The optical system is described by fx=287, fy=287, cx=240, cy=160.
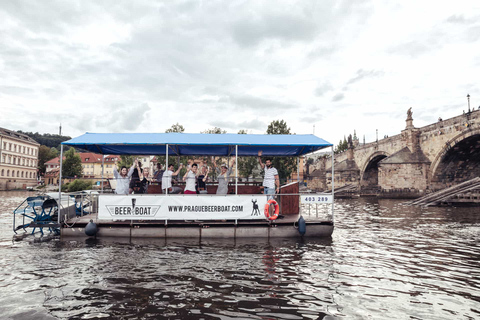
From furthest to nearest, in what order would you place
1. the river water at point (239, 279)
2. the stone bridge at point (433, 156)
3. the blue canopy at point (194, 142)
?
the stone bridge at point (433, 156) < the blue canopy at point (194, 142) < the river water at point (239, 279)

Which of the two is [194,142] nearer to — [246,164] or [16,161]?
[246,164]

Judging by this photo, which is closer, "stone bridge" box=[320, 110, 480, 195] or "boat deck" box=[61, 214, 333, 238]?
"boat deck" box=[61, 214, 333, 238]

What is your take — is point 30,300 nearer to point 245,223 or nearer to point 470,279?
point 245,223

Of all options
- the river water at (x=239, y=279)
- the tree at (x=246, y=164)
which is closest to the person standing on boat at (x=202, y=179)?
the river water at (x=239, y=279)

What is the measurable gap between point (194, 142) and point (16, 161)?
8646 cm

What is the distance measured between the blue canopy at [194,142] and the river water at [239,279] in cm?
330

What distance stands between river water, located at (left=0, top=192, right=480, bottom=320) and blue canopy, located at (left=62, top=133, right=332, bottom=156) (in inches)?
130

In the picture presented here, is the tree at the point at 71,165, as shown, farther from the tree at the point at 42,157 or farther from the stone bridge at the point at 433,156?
the stone bridge at the point at 433,156

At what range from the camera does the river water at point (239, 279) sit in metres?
4.63

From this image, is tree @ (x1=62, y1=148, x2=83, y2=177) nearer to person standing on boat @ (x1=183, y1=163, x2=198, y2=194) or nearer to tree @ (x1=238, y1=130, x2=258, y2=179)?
tree @ (x1=238, y1=130, x2=258, y2=179)

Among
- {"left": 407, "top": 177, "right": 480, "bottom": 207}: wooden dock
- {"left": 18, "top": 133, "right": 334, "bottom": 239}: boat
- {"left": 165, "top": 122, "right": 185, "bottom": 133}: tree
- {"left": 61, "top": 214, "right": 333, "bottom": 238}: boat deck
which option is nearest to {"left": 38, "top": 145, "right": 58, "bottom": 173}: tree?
{"left": 165, "top": 122, "right": 185, "bottom": 133}: tree

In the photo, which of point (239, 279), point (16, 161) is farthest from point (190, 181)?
point (16, 161)

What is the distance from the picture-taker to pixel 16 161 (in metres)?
75.1

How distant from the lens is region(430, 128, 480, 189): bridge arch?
27.2 m
